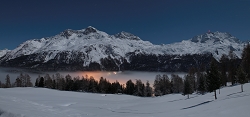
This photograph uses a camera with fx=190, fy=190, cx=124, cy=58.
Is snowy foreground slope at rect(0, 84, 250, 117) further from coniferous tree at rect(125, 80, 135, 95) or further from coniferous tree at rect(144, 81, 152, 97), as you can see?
coniferous tree at rect(125, 80, 135, 95)

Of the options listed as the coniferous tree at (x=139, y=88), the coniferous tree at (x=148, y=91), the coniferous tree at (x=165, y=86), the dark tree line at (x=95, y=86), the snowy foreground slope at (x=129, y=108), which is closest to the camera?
the snowy foreground slope at (x=129, y=108)

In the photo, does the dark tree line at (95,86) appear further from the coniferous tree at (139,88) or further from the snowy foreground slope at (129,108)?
the snowy foreground slope at (129,108)

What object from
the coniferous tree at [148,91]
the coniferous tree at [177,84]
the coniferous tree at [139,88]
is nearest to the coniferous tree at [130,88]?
the coniferous tree at [139,88]

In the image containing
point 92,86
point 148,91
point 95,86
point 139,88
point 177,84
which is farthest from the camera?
point 139,88

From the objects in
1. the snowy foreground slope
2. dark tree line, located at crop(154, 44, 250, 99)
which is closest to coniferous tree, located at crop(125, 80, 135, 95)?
dark tree line, located at crop(154, 44, 250, 99)

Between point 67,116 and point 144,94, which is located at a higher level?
point 67,116

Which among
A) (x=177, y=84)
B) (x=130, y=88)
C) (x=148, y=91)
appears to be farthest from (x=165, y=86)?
(x=130, y=88)

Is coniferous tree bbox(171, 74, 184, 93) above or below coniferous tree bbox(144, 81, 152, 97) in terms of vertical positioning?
above

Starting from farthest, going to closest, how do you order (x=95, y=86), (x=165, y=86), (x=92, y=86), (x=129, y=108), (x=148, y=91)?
(x=165, y=86)
(x=148, y=91)
(x=95, y=86)
(x=92, y=86)
(x=129, y=108)

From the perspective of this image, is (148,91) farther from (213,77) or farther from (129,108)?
(129,108)

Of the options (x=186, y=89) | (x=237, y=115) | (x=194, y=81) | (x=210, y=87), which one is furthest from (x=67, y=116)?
(x=194, y=81)

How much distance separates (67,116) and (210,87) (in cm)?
3636

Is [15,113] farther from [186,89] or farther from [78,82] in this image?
[78,82]

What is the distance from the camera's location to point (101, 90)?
126500mm
